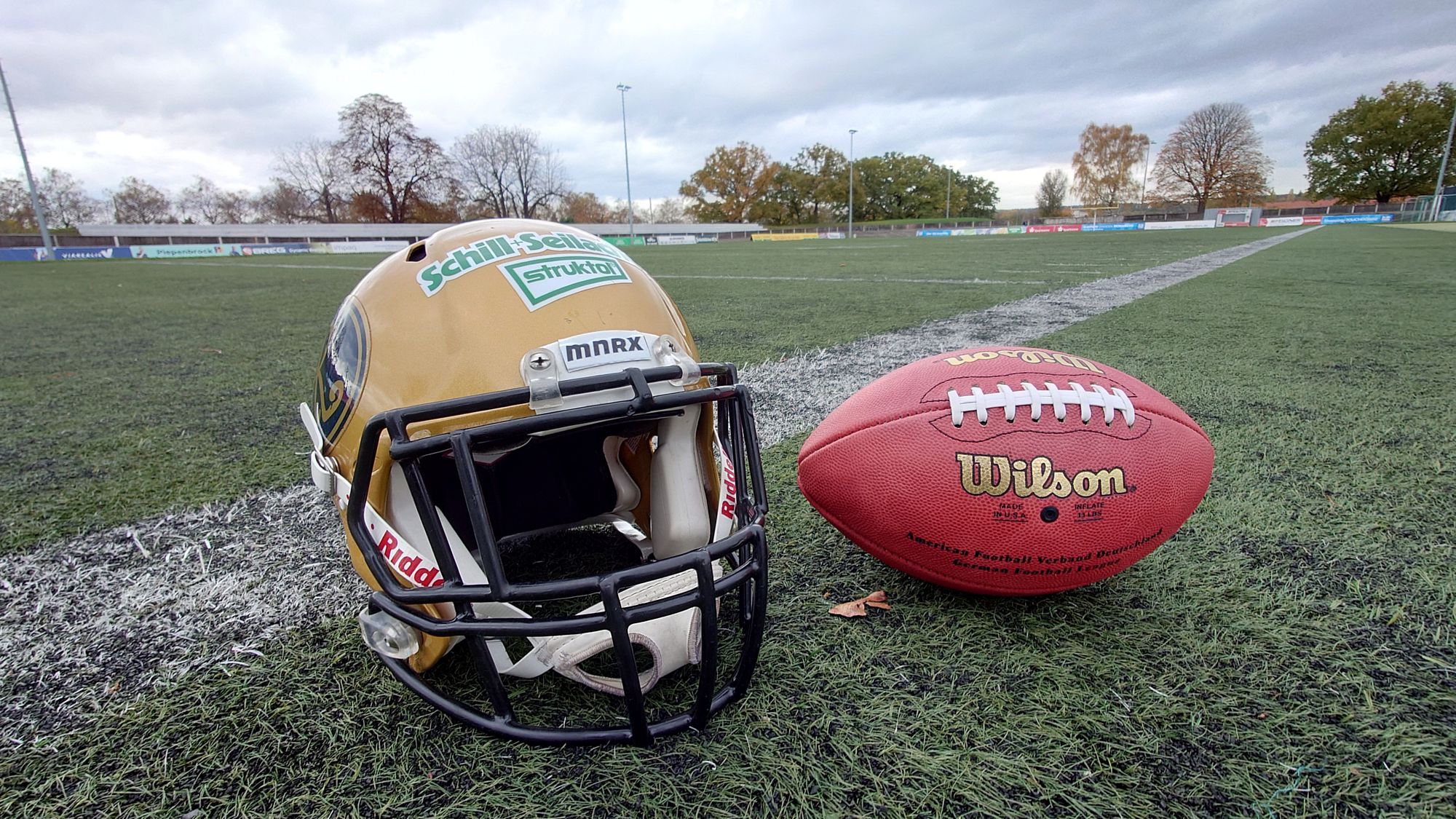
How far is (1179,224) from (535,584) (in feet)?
150

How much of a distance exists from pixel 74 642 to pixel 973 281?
7.67 m

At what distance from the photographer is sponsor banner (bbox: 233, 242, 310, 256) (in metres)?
27.8

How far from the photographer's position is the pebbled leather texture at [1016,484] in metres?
1.24

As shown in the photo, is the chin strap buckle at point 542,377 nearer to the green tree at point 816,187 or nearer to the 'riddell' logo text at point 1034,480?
the 'riddell' logo text at point 1034,480

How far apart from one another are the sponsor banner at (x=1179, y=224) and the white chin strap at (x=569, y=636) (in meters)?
41.7

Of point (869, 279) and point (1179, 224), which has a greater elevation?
point (1179, 224)

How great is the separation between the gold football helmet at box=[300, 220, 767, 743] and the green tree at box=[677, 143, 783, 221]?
5886cm

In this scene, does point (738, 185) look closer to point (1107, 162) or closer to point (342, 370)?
point (1107, 162)

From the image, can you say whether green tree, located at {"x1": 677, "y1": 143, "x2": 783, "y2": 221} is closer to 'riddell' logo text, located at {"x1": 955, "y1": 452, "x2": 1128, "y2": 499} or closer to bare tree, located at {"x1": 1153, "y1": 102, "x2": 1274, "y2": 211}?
bare tree, located at {"x1": 1153, "y1": 102, "x2": 1274, "y2": 211}

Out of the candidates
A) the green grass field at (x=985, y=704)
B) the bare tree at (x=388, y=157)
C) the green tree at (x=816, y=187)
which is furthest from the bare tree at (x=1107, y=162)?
the green grass field at (x=985, y=704)

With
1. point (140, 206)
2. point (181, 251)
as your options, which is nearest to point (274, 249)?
point (181, 251)

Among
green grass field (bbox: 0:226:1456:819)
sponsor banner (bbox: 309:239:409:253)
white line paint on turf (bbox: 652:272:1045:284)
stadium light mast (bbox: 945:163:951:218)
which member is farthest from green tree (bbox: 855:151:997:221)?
green grass field (bbox: 0:226:1456:819)

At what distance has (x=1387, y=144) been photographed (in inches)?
1625

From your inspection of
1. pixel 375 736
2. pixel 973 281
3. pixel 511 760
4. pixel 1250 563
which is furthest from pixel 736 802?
pixel 973 281
